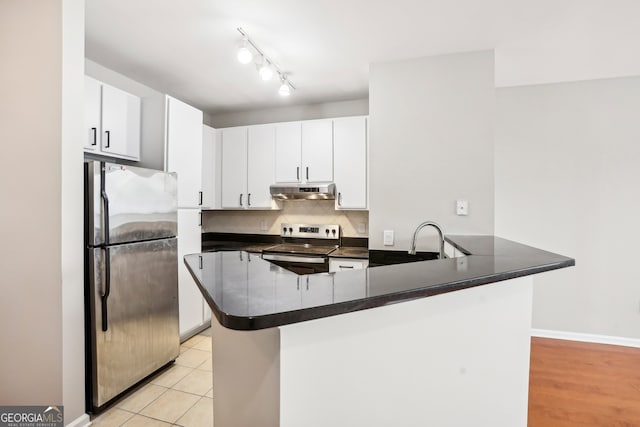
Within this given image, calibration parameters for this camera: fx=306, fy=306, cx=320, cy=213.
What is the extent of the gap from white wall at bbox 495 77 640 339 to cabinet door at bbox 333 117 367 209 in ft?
4.68

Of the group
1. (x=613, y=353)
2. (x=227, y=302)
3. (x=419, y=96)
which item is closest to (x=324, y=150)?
(x=419, y=96)

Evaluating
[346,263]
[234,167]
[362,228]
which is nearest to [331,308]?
[346,263]

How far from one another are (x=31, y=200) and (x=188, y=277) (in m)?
1.37

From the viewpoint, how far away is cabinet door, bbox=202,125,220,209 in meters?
3.60

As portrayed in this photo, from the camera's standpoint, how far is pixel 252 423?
86cm

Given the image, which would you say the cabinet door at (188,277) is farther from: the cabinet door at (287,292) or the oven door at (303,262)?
the cabinet door at (287,292)

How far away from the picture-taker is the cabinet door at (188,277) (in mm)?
2816

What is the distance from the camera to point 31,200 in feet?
5.72

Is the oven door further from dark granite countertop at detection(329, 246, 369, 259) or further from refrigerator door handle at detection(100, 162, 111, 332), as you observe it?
refrigerator door handle at detection(100, 162, 111, 332)

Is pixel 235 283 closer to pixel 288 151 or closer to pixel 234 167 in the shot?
pixel 288 151

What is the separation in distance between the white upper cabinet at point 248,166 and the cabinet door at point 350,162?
0.78 m

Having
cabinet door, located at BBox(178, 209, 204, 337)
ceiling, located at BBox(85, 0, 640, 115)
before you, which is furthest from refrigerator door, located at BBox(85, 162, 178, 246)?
ceiling, located at BBox(85, 0, 640, 115)

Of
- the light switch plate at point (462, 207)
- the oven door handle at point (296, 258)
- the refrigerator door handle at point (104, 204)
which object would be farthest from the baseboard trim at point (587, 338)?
the refrigerator door handle at point (104, 204)

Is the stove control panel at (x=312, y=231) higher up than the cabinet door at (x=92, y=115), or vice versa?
the cabinet door at (x=92, y=115)
